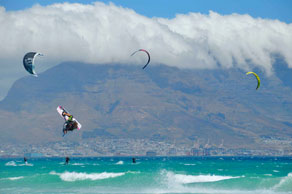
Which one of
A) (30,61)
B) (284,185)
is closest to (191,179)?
(284,185)

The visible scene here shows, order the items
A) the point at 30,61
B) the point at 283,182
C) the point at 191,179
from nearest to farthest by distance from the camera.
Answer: the point at 30,61 < the point at 283,182 < the point at 191,179

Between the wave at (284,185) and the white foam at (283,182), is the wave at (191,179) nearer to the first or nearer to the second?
the white foam at (283,182)

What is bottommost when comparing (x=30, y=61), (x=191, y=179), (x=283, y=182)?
(x=283, y=182)

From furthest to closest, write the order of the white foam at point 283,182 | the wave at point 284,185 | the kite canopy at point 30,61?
the white foam at point 283,182 → the wave at point 284,185 → the kite canopy at point 30,61

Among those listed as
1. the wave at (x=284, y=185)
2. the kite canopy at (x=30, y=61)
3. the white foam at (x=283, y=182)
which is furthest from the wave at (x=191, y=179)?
the kite canopy at (x=30, y=61)

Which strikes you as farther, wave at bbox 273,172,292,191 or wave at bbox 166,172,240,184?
wave at bbox 166,172,240,184

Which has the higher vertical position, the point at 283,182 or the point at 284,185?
the point at 283,182

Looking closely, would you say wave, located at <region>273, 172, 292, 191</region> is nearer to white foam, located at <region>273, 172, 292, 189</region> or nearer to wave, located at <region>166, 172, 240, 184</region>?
white foam, located at <region>273, 172, 292, 189</region>

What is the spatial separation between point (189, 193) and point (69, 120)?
22192mm

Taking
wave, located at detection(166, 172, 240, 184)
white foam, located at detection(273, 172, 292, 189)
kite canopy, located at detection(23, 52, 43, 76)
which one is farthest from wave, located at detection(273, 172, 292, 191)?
kite canopy, located at detection(23, 52, 43, 76)

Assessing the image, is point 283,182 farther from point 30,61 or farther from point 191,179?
point 30,61

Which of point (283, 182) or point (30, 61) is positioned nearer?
point (30, 61)

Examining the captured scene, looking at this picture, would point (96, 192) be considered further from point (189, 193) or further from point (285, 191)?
point (285, 191)

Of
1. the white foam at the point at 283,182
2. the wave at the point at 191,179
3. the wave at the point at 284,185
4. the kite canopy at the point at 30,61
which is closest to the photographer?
the kite canopy at the point at 30,61
